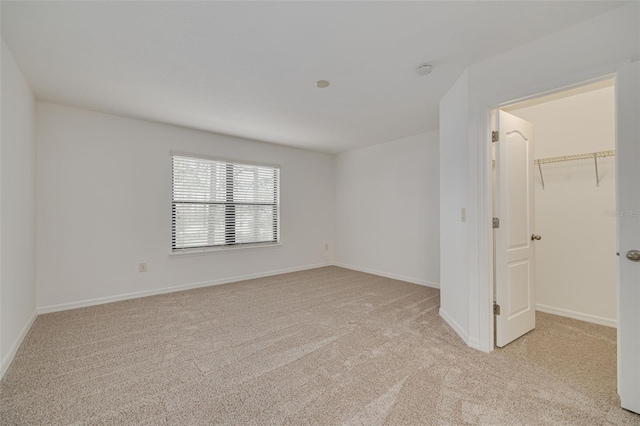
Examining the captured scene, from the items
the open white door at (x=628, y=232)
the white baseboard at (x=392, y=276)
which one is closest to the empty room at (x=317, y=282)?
the open white door at (x=628, y=232)

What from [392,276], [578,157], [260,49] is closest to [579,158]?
[578,157]

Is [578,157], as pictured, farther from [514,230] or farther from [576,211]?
[514,230]

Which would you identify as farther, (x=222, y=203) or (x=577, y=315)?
(x=222, y=203)

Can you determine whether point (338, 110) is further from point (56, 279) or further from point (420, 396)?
point (56, 279)

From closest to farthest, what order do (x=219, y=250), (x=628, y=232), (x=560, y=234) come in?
(x=628, y=232), (x=560, y=234), (x=219, y=250)

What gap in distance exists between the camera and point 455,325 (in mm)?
2650

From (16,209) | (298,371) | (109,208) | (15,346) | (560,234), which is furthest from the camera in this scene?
(109,208)

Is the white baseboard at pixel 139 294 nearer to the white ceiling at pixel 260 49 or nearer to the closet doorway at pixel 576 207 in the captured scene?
the white ceiling at pixel 260 49

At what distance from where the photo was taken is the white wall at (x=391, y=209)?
4.32 meters

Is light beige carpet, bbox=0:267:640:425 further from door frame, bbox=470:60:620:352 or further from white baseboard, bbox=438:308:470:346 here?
door frame, bbox=470:60:620:352

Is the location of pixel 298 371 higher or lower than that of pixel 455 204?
lower

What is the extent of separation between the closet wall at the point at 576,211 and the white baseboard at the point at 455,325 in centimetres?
118

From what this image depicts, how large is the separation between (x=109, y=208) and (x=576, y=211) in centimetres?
544

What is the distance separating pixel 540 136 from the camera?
124 inches
